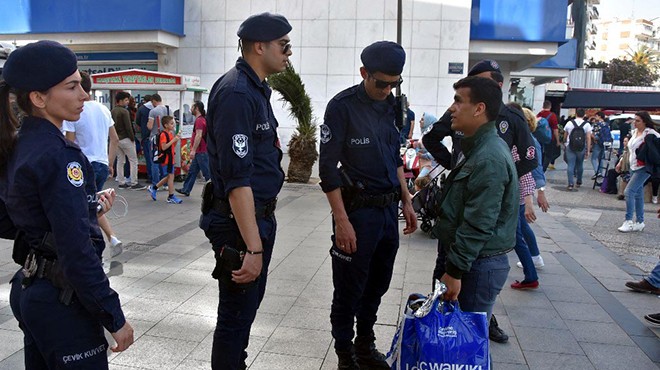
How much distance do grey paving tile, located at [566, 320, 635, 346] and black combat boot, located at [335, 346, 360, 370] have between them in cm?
187

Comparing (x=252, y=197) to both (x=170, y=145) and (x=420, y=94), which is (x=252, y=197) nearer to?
(x=170, y=145)

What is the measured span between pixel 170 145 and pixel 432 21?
982 cm

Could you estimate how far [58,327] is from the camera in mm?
1885

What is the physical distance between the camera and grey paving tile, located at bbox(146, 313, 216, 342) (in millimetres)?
3832

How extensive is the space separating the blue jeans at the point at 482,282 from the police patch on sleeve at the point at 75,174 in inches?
73.4

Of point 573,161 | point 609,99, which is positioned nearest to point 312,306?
point 573,161

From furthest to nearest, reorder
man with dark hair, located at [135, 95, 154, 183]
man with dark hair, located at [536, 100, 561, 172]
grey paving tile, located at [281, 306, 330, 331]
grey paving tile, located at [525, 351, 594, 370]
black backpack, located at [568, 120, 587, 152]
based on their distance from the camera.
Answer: man with dark hair, located at [536, 100, 561, 172] < black backpack, located at [568, 120, 587, 152] < man with dark hair, located at [135, 95, 154, 183] < grey paving tile, located at [281, 306, 330, 331] < grey paving tile, located at [525, 351, 594, 370]

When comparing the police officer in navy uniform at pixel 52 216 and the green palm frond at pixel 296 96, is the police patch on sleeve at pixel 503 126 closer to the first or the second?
the police officer in navy uniform at pixel 52 216

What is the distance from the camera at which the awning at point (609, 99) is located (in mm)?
27594

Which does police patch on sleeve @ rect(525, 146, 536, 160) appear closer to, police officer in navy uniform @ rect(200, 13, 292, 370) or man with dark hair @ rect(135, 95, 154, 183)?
police officer in navy uniform @ rect(200, 13, 292, 370)

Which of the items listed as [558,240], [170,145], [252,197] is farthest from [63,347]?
[170,145]

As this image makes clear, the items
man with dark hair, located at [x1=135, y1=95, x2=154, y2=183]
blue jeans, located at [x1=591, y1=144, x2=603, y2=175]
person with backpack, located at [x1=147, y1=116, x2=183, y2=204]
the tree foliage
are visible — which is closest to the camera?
person with backpack, located at [x1=147, y1=116, x2=183, y2=204]

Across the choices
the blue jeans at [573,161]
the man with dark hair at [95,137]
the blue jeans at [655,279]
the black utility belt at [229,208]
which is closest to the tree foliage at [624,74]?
the blue jeans at [573,161]

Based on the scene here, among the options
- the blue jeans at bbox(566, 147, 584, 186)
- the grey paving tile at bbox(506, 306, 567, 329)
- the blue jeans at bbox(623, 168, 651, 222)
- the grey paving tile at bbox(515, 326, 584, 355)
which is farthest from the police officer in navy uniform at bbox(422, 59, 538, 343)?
the blue jeans at bbox(566, 147, 584, 186)
